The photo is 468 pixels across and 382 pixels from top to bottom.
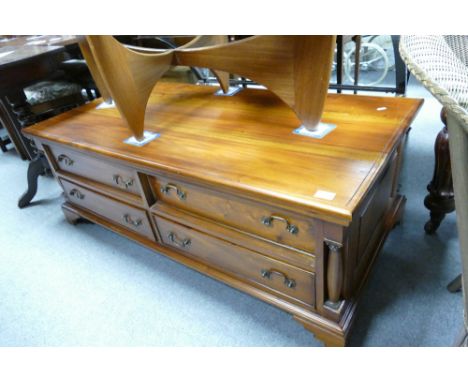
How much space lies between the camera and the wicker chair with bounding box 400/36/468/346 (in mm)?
335

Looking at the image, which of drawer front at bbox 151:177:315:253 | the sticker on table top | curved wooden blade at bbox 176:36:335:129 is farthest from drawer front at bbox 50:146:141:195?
the sticker on table top

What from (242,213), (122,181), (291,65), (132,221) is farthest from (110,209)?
(291,65)

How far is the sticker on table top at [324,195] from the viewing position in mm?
633

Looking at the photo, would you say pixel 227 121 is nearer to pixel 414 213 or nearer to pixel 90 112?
pixel 90 112

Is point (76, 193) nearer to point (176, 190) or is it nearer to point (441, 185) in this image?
point (176, 190)

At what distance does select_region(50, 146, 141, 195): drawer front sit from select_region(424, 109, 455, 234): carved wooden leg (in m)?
0.99

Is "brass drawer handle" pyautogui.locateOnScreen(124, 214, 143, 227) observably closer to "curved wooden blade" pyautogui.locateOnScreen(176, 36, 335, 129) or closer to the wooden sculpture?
the wooden sculpture

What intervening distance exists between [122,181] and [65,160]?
0.36 meters

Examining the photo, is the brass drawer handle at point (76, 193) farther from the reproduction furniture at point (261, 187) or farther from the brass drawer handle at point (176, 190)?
the brass drawer handle at point (176, 190)

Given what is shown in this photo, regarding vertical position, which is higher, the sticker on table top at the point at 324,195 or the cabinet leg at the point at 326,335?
the sticker on table top at the point at 324,195

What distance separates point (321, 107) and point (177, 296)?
80 centimetres

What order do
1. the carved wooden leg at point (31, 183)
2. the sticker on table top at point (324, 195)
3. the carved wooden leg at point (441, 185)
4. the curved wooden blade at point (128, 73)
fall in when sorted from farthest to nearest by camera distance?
the carved wooden leg at point (31, 183), the carved wooden leg at point (441, 185), the curved wooden blade at point (128, 73), the sticker on table top at point (324, 195)

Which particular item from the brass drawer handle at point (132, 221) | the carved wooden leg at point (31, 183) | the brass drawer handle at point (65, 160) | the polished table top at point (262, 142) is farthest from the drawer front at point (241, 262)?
the carved wooden leg at point (31, 183)

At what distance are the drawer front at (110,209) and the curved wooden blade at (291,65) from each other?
0.59 metres
